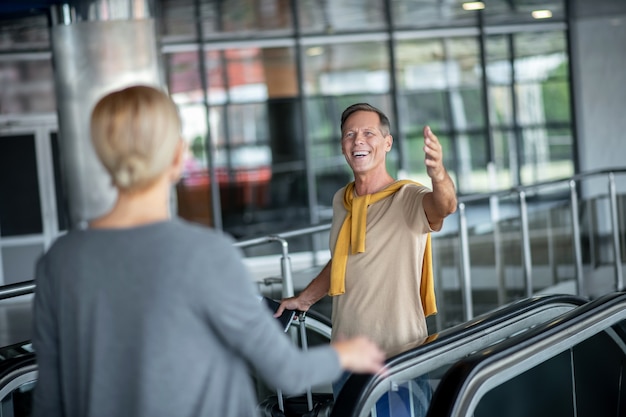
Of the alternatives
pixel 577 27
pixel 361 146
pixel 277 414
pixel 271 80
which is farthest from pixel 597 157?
pixel 361 146

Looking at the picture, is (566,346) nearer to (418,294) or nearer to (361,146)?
(418,294)

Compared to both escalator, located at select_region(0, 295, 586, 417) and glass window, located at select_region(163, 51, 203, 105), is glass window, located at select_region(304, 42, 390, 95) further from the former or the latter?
escalator, located at select_region(0, 295, 586, 417)

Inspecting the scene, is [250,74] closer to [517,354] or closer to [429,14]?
[429,14]

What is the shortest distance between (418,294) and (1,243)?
1105cm

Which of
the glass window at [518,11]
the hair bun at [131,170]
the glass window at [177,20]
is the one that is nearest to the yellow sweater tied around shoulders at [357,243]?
the hair bun at [131,170]

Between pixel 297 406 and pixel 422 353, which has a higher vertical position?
pixel 422 353

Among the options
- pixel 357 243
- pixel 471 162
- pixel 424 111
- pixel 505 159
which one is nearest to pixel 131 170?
pixel 357 243

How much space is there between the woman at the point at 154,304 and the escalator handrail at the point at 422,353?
0.79 m

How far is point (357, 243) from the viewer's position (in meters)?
3.22

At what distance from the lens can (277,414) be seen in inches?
189

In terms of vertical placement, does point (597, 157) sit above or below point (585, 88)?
below

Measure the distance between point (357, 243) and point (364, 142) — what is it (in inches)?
13.5

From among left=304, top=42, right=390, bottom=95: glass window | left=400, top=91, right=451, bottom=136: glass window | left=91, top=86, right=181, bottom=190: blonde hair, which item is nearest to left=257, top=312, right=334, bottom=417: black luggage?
left=91, top=86, right=181, bottom=190: blonde hair

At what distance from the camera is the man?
3174 millimetres
